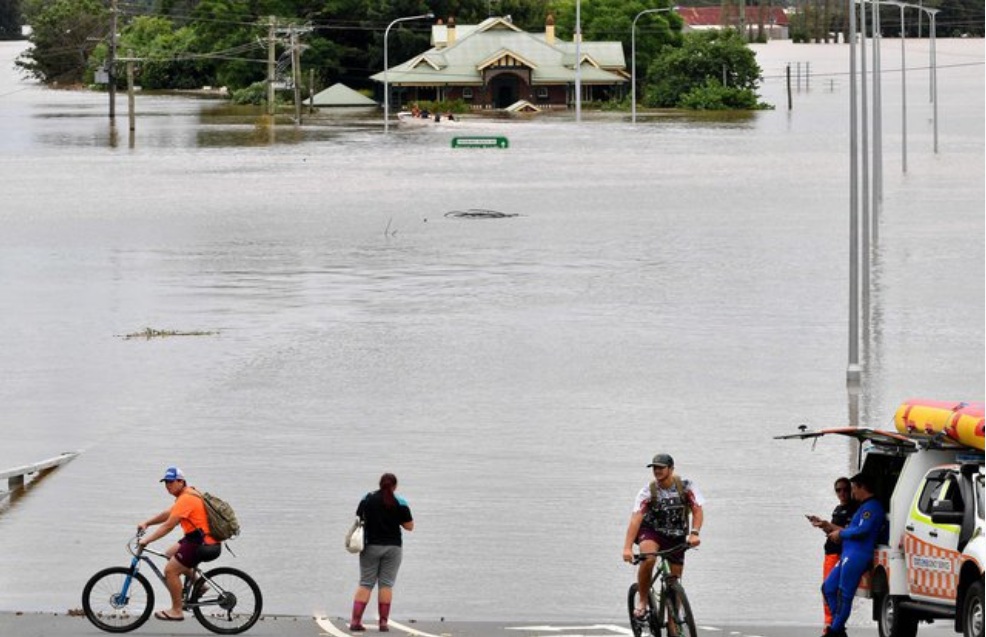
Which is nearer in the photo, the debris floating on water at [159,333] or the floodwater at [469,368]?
the floodwater at [469,368]

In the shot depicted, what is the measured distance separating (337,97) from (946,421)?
15554cm

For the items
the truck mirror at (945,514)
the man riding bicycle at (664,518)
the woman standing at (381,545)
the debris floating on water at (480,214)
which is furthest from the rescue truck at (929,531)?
the debris floating on water at (480,214)

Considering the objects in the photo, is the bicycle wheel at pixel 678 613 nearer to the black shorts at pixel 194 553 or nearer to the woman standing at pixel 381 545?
the woman standing at pixel 381 545

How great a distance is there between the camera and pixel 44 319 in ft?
143

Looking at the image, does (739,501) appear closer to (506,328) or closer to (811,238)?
(506,328)

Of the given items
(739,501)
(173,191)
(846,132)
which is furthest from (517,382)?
(846,132)

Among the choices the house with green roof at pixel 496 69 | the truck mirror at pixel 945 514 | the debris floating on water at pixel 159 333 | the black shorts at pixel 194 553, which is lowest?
the debris floating on water at pixel 159 333

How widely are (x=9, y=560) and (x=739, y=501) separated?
26.4 feet

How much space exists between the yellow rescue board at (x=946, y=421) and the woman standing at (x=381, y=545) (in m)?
3.93

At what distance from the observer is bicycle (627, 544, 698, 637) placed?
15.5 metres

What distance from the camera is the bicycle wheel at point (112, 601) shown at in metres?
17.2

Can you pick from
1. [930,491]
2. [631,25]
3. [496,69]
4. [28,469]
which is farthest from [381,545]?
[631,25]

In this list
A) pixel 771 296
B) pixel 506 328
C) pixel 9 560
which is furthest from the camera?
pixel 771 296

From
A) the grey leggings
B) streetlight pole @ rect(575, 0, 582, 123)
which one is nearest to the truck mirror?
the grey leggings
